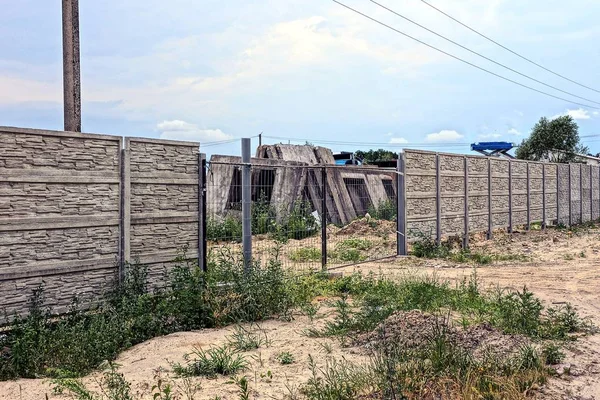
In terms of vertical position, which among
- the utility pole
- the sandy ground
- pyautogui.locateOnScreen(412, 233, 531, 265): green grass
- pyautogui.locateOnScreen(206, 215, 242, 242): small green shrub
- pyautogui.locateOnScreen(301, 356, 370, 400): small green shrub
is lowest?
the sandy ground

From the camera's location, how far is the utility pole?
8.96 m

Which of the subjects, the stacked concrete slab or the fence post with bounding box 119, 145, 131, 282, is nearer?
the fence post with bounding box 119, 145, 131, 282

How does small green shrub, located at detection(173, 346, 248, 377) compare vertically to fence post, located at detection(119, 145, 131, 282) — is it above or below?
below

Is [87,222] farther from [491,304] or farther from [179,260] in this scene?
[491,304]

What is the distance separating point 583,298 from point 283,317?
5.23m

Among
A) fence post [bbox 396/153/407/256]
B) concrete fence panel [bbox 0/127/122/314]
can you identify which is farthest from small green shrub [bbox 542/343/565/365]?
fence post [bbox 396/153/407/256]

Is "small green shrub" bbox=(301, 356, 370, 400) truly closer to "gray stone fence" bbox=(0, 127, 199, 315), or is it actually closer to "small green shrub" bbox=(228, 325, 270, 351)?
"small green shrub" bbox=(228, 325, 270, 351)

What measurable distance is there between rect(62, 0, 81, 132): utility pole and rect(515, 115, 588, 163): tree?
42.5 m

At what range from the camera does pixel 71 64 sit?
9062mm

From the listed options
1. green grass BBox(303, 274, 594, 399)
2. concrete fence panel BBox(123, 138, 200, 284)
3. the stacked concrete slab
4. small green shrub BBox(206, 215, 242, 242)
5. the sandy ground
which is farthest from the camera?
the stacked concrete slab

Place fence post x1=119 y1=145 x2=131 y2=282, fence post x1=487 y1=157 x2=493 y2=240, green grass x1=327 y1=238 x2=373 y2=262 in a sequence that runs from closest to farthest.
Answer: fence post x1=119 y1=145 x2=131 y2=282 < green grass x1=327 y1=238 x2=373 y2=262 < fence post x1=487 y1=157 x2=493 y2=240

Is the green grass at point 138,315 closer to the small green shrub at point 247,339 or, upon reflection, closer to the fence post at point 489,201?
the small green shrub at point 247,339

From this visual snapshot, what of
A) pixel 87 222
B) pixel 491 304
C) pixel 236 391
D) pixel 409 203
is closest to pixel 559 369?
pixel 491 304

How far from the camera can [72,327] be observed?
22.8ft
